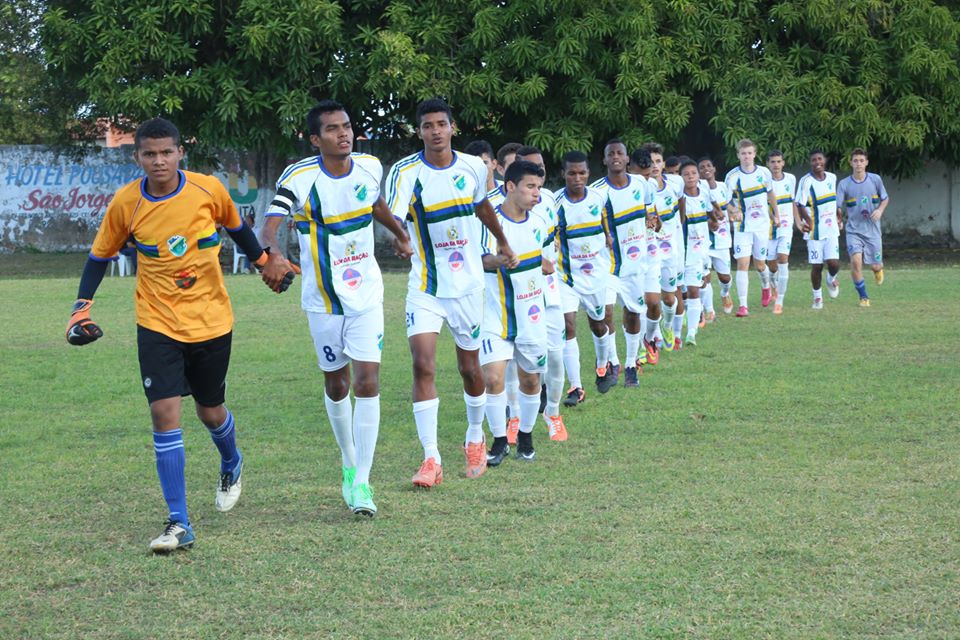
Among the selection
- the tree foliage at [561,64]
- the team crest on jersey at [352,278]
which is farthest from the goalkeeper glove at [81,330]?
the tree foliage at [561,64]

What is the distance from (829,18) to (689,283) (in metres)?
15.1

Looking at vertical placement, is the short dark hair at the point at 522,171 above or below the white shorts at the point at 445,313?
above

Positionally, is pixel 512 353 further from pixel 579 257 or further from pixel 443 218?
pixel 579 257

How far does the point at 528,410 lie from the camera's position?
29.0ft

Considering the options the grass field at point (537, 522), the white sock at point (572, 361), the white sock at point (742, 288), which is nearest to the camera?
the grass field at point (537, 522)

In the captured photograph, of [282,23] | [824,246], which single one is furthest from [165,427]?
[282,23]

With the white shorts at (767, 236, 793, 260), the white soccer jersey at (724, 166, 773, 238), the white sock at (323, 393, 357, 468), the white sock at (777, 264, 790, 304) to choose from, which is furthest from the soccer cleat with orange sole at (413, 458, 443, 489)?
the white shorts at (767, 236, 793, 260)

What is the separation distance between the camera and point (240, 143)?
97.6 ft

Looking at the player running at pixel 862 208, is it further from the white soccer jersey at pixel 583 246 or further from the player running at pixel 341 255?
the player running at pixel 341 255

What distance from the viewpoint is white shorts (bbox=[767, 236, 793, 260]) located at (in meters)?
19.0

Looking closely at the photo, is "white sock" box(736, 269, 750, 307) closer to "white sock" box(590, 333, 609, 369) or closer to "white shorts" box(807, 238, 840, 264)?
"white shorts" box(807, 238, 840, 264)

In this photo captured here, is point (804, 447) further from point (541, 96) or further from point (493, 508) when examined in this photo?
point (541, 96)

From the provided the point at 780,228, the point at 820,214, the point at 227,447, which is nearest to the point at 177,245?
the point at 227,447

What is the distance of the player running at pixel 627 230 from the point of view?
1205cm
